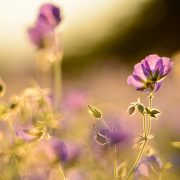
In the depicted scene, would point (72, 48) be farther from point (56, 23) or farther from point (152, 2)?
point (56, 23)


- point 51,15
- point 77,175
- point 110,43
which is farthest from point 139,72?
point 110,43

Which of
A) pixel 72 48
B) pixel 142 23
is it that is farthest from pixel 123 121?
pixel 142 23

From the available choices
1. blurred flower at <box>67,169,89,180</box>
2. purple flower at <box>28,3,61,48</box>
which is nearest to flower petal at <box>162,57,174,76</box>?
blurred flower at <box>67,169,89,180</box>

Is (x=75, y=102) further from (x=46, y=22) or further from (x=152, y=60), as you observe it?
(x=152, y=60)

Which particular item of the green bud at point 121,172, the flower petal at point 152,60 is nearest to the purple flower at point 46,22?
the flower petal at point 152,60

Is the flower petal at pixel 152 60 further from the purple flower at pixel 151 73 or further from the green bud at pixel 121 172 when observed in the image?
the green bud at pixel 121 172

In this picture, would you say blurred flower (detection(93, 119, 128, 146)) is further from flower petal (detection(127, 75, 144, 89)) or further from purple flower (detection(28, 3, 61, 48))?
purple flower (detection(28, 3, 61, 48))
